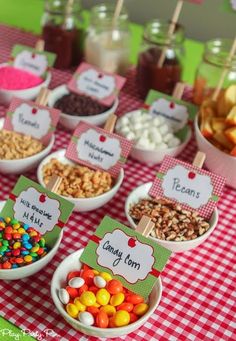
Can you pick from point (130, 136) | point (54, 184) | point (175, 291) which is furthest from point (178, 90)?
point (175, 291)

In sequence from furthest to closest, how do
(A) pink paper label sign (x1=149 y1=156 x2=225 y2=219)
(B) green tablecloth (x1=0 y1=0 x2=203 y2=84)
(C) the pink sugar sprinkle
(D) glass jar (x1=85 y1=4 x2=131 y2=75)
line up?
(B) green tablecloth (x1=0 y1=0 x2=203 y2=84) < (D) glass jar (x1=85 y1=4 x2=131 y2=75) < (C) the pink sugar sprinkle < (A) pink paper label sign (x1=149 y1=156 x2=225 y2=219)

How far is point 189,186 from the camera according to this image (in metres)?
1.40

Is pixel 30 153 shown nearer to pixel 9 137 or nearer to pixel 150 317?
pixel 9 137

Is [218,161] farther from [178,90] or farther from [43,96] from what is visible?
[43,96]

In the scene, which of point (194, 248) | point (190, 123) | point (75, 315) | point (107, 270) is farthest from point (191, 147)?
point (75, 315)

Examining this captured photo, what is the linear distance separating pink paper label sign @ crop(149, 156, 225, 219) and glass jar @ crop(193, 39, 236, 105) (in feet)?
1.55

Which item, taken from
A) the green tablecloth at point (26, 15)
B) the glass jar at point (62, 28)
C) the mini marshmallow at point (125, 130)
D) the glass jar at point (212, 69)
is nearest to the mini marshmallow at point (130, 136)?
the mini marshmallow at point (125, 130)

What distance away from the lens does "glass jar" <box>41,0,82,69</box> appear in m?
2.01

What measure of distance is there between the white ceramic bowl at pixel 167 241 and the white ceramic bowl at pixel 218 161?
0.18 m

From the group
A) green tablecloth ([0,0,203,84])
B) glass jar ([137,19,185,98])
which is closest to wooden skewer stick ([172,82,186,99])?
glass jar ([137,19,185,98])

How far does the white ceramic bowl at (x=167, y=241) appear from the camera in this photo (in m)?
1.29

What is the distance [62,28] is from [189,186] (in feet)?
2.97

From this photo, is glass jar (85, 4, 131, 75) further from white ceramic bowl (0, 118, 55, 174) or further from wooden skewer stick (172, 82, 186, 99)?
white ceramic bowl (0, 118, 55, 174)

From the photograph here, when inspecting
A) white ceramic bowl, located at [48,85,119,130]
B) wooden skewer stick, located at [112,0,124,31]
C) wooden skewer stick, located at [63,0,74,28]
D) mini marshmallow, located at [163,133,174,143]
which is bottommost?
white ceramic bowl, located at [48,85,119,130]
